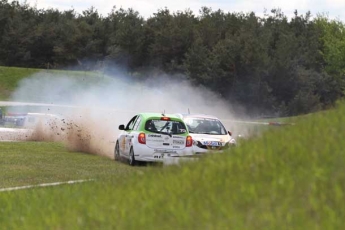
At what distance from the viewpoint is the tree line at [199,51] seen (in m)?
87.6

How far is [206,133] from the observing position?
25.6 metres

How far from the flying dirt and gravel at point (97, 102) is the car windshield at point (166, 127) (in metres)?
6.61

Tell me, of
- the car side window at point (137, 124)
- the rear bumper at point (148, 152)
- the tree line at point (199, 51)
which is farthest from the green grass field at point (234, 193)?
the tree line at point (199, 51)

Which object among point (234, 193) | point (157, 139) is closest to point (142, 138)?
point (157, 139)

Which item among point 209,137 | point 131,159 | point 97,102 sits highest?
point 97,102

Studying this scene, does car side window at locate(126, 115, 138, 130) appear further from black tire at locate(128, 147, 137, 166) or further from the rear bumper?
the rear bumper

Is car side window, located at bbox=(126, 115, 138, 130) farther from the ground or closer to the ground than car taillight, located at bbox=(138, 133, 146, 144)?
farther from the ground

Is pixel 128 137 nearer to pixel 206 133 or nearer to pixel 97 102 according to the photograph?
pixel 206 133

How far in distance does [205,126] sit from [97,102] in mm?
45440

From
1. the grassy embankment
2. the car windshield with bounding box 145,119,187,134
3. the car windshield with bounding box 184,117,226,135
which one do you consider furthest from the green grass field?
the car windshield with bounding box 184,117,226,135

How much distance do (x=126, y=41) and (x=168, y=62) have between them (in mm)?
5396

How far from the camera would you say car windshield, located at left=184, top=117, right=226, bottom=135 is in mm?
25938

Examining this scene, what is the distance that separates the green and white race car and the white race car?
1.53 feet

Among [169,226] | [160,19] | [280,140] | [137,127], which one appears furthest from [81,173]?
[160,19]
